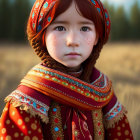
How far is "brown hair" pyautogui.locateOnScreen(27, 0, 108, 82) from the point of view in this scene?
142 cm

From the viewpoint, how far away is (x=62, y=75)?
1.49 metres

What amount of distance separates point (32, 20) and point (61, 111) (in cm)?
62

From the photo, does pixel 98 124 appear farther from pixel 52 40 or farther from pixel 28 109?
pixel 52 40

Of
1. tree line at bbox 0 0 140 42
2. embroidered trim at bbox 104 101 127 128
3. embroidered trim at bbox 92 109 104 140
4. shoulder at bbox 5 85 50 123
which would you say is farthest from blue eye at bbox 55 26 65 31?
tree line at bbox 0 0 140 42

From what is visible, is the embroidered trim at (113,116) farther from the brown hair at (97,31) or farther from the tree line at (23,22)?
the tree line at (23,22)

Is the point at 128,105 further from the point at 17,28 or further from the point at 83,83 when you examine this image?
the point at 17,28

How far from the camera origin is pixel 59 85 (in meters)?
1.46

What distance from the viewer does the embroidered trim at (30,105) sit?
140cm

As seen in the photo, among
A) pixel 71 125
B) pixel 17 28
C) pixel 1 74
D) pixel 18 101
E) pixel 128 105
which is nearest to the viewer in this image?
pixel 18 101

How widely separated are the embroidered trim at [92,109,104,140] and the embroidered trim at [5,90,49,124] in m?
0.35

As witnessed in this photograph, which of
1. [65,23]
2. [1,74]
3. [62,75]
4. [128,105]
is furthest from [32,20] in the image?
[1,74]

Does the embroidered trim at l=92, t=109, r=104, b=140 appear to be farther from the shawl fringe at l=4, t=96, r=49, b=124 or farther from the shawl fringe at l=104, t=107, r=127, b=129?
the shawl fringe at l=4, t=96, r=49, b=124

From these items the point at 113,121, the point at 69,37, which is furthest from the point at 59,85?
the point at 113,121

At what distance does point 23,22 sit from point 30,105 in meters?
16.3
